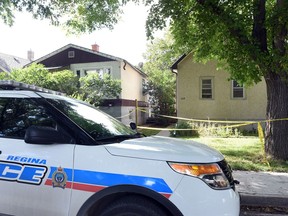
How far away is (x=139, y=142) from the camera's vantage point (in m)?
3.11

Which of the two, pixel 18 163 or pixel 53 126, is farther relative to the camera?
pixel 53 126

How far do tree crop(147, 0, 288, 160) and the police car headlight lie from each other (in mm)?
5216

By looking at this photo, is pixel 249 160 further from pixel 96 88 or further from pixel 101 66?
pixel 101 66

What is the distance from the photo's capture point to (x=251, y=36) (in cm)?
790

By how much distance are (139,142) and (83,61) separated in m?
18.1

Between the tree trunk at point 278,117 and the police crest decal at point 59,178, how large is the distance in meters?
6.45

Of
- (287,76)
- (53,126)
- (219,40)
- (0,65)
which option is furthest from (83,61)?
(53,126)

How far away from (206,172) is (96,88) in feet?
47.2

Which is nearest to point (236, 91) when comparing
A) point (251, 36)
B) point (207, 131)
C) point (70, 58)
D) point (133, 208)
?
point (207, 131)

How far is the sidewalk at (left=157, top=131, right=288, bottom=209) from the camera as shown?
5.01 meters

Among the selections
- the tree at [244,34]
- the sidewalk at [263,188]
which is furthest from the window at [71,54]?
the sidewalk at [263,188]

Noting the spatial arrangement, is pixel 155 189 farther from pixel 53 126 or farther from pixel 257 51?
pixel 257 51

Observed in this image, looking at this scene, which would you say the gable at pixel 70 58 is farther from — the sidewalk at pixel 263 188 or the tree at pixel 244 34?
the sidewalk at pixel 263 188

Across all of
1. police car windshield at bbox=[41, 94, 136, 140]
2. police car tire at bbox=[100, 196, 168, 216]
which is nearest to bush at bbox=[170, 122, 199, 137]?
police car windshield at bbox=[41, 94, 136, 140]
